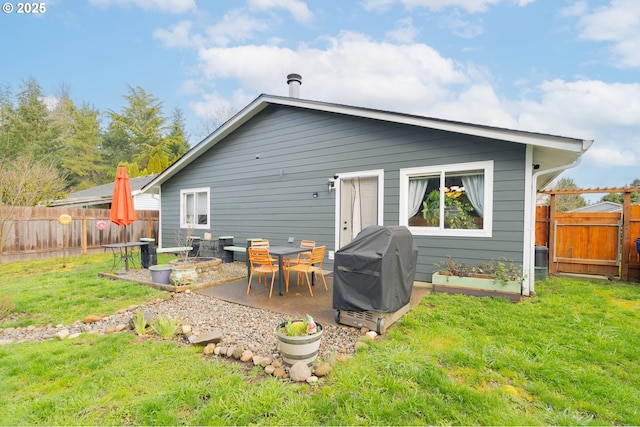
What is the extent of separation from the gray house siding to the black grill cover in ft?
8.22

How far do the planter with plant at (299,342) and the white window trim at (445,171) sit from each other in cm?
388

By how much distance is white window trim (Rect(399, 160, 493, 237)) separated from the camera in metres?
5.21

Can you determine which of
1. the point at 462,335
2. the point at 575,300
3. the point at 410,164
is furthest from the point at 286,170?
the point at 575,300

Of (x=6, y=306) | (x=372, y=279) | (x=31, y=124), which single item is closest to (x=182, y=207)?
(x=6, y=306)

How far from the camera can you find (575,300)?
4.60 metres

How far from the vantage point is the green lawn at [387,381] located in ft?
6.59

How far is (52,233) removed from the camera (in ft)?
32.5

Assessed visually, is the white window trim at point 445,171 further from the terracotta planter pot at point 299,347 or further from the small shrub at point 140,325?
the small shrub at point 140,325

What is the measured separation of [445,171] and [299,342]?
4500 mm

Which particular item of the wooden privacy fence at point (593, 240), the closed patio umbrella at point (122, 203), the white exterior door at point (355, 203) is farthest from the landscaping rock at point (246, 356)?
the wooden privacy fence at point (593, 240)

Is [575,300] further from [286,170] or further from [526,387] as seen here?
[286,170]

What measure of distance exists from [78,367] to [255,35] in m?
10.4

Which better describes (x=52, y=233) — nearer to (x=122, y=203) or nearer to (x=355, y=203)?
(x=122, y=203)

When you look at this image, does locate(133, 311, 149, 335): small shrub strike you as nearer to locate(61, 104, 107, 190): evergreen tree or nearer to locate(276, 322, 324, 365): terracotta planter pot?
locate(276, 322, 324, 365): terracotta planter pot
